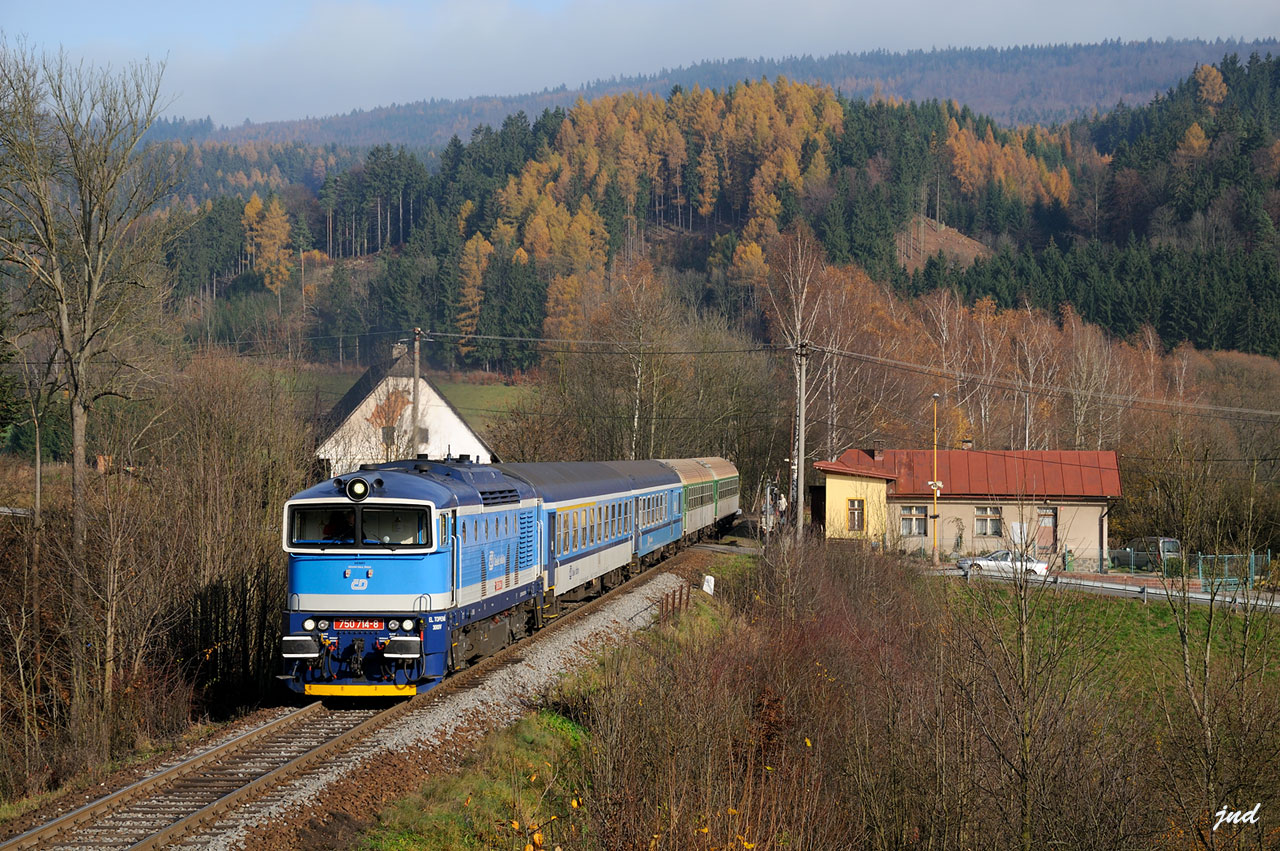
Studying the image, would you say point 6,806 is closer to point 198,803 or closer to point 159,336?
point 198,803

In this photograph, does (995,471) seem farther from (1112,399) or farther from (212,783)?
(212,783)

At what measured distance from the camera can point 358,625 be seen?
1535 cm

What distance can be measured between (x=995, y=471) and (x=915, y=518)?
3.95m

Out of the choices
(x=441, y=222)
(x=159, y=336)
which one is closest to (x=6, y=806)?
(x=159, y=336)


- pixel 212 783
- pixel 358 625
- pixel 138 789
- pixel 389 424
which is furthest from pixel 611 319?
pixel 138 789

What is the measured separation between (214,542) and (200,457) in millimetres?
Answer: 1788

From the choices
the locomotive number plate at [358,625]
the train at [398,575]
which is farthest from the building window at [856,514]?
the locomotive number plate at [358,625]

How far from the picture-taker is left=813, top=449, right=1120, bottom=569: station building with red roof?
45844 mm

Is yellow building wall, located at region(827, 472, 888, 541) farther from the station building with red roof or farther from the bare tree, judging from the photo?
the bare tree

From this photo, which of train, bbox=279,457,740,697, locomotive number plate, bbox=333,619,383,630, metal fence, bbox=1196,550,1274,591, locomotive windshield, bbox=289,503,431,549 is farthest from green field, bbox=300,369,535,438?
metal fence, bbox=1196,550,1274,591

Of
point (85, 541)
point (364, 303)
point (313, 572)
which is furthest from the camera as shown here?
point (364, 303)

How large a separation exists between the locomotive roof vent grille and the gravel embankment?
273 centimetres

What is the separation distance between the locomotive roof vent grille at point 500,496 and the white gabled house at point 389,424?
40.0 feet

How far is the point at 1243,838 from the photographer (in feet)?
40.1
